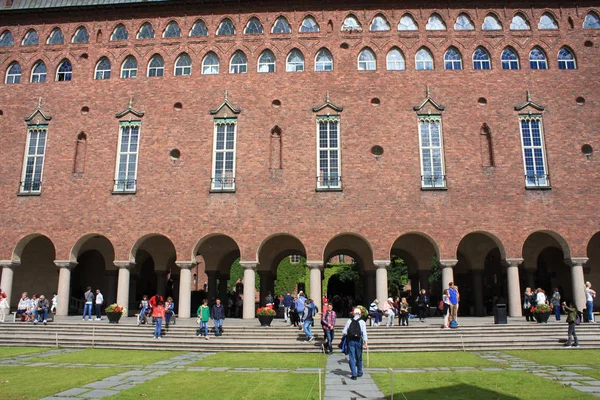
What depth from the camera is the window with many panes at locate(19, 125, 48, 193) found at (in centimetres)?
2575

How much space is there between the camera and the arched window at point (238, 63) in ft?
86.3

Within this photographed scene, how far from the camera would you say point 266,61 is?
26281mm

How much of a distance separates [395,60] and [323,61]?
3.84m

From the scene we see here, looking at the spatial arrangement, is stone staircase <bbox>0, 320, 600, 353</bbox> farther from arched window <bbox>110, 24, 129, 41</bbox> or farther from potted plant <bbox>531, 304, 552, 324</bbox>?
arched window <bbox>110, 24, 129, 41</bbox>

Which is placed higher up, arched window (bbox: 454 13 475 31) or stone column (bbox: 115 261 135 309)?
arched window (bbox: 454 13 475 31)

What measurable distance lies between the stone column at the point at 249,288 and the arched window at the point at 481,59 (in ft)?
51.3

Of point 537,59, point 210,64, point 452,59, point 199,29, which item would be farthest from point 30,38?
point 537,59

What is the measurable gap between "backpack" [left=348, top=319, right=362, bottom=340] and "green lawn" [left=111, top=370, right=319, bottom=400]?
4.18ft

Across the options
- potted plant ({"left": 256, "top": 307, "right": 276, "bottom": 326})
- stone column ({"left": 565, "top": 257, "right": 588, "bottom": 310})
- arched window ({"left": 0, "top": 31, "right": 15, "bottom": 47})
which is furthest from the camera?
arched window ({"left": 0, "top": 31, "right": 15, "bottom": 47})

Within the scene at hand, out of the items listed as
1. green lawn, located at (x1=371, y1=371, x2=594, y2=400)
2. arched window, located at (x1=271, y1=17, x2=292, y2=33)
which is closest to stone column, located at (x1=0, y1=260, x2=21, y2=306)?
arched window, located at (x1=271, y1=17, x2=292, y2=33)

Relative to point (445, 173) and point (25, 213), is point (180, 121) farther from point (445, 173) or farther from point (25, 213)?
point (445, 173)

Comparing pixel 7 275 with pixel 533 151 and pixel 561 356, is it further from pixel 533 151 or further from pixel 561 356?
pixel 533 151

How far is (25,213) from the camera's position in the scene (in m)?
25.3

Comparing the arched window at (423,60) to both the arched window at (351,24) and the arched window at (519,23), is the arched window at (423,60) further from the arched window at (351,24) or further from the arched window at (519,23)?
the arched window at (519,23)
